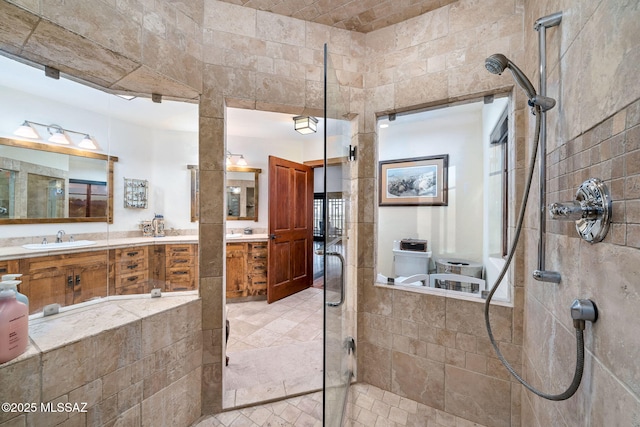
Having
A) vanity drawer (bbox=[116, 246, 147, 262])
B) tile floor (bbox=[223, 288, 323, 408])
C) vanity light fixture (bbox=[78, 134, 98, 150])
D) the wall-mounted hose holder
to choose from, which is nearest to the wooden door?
tile floor (bbox=[223, 288, 323, 408])

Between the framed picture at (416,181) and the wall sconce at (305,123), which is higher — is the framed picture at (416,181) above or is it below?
below

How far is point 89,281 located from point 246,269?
6.68 ft

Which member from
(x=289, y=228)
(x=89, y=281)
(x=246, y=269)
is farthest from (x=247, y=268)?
(x=89, y=281)

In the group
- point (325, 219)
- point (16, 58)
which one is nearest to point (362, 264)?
point (325, 219)

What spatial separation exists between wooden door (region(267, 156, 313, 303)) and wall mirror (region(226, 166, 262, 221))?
61 cm

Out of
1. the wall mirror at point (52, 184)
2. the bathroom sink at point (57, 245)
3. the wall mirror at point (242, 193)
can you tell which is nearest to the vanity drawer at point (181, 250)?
the bathroom sink at point (57, 245)

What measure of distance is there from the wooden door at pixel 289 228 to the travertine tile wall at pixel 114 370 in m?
1.95

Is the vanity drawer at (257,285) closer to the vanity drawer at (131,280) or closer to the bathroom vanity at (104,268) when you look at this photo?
the bathroom vanity at (104,268)

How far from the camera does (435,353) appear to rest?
4.95 feet

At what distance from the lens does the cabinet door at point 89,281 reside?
1402 millimetres

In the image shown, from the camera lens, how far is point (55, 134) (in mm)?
1622

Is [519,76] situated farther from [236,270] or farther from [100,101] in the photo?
[236,270]

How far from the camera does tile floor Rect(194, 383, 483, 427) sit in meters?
1.42

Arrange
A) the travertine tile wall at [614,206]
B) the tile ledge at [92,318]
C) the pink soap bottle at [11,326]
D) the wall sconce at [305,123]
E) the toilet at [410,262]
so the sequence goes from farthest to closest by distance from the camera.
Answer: the wall sconce at [305,123] < the toilet at [410,262] < the tile ledge at [92,318] < the pink soap bottle at [11,326] < the travertine tile wall at [614,206]
